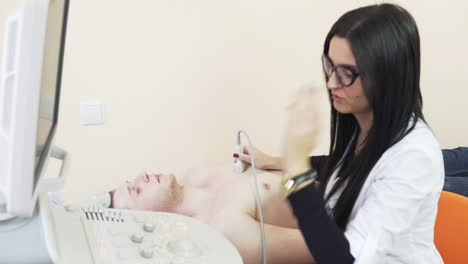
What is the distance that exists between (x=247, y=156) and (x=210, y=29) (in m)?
0.79

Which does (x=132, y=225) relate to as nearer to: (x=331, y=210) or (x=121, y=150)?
(x=331, y=210)

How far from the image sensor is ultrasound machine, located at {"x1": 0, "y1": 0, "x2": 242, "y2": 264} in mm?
→ 469

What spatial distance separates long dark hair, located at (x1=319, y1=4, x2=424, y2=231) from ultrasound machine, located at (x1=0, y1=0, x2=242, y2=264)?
1.31 ft

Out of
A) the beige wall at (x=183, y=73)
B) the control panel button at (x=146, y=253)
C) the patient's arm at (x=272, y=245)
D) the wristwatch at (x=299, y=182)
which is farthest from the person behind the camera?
the beige wall at (x=183, y=73)

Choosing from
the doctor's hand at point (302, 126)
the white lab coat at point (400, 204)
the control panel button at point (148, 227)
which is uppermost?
the doctor's hand at point (302, 126)

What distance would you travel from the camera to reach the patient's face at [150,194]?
5.02ft

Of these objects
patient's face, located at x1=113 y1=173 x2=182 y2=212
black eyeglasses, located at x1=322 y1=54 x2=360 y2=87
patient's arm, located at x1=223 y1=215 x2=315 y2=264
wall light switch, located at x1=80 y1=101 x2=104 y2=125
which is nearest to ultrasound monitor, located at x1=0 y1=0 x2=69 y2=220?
black eyeglasses, located at x1=322 y1=54 x2=360 y2=87

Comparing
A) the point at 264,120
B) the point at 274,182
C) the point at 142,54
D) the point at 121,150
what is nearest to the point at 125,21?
the point at 142,54

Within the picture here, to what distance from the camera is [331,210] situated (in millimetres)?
1108

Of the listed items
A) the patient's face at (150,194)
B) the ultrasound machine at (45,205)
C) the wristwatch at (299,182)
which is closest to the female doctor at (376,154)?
the wristwatch at (299,182)

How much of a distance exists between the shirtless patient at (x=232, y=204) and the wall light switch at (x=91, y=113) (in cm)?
42

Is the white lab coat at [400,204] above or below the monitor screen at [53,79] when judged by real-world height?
below

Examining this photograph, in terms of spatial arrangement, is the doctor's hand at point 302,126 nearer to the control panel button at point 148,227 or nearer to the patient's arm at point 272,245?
the control panel button at point 148,227

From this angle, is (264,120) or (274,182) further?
Result: (264,120)
